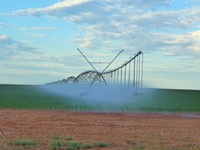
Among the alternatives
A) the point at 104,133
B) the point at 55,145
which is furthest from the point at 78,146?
the point at 104,133

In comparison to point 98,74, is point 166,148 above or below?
below

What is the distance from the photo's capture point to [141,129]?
20.5 metres

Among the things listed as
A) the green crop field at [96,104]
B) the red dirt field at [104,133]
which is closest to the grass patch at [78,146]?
the red dirt field at [104,133]

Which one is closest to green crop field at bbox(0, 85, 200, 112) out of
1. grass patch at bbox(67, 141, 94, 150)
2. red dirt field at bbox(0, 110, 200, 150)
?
red dirt field at bbox(0, 110, 200, 150)

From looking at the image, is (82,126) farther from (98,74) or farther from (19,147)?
(98,74)

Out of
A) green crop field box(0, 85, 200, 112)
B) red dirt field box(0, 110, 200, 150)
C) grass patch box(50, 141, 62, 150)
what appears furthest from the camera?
A: green crop field box(0, 85, 200, 112)

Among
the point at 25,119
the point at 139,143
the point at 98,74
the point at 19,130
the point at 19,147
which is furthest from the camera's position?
the point at 98,74

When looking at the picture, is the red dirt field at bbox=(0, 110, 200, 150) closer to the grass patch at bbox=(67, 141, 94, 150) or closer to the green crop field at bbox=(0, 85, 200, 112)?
the grass patch at bbox=(67, 141, 94, 150)

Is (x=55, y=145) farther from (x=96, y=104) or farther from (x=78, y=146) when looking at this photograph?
(x=96, y=104)

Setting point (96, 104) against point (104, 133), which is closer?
point (104, 133)

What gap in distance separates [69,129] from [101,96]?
37.4 m

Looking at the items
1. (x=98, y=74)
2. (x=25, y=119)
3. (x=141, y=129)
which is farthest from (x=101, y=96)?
(x=141, y=129)

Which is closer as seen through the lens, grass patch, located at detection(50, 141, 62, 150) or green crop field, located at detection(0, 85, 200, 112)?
grass patch, located at detection(50, 141, 62, 150)

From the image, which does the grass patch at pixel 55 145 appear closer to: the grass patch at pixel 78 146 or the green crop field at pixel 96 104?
the grass patch at pixel 78 146
